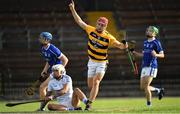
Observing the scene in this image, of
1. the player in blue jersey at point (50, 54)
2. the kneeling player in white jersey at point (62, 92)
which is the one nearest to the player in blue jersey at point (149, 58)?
the player in blue jersey at point (50, 54)

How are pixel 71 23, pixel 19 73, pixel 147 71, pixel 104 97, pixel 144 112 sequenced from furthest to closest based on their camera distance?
pixel 71 23
pixel 19 73
pixel 104 97
pixel 147 71
pixel 144 112

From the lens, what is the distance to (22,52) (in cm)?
2803

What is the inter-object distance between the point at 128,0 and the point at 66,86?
15651 millimetres

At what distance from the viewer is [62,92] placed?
15602 mm

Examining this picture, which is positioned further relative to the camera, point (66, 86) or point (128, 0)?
point (128, 0)

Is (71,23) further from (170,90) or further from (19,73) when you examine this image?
(170,90)

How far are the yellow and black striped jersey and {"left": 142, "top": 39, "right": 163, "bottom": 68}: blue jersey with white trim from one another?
77.3 inches

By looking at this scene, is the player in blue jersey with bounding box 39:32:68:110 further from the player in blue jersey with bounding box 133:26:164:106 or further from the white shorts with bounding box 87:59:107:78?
the player in blue jersey with bounding box 133:26:164:106

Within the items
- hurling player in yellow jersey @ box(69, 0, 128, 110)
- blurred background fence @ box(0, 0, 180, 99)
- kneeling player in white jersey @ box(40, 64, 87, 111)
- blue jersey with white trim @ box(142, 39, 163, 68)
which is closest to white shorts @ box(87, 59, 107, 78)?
hurling player in yellow jersey @ box(69, 0, 128, 110)

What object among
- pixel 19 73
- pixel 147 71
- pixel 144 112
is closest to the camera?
pixel 144 112

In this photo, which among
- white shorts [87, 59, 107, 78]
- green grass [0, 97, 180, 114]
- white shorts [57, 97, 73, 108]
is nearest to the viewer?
green grass [0, 97, 180, 114]

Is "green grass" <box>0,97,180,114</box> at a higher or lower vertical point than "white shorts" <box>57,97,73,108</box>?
lower

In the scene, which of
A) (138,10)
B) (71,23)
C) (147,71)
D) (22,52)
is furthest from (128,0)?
(147,71)

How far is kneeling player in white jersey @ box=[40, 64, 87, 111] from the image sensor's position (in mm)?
15609
